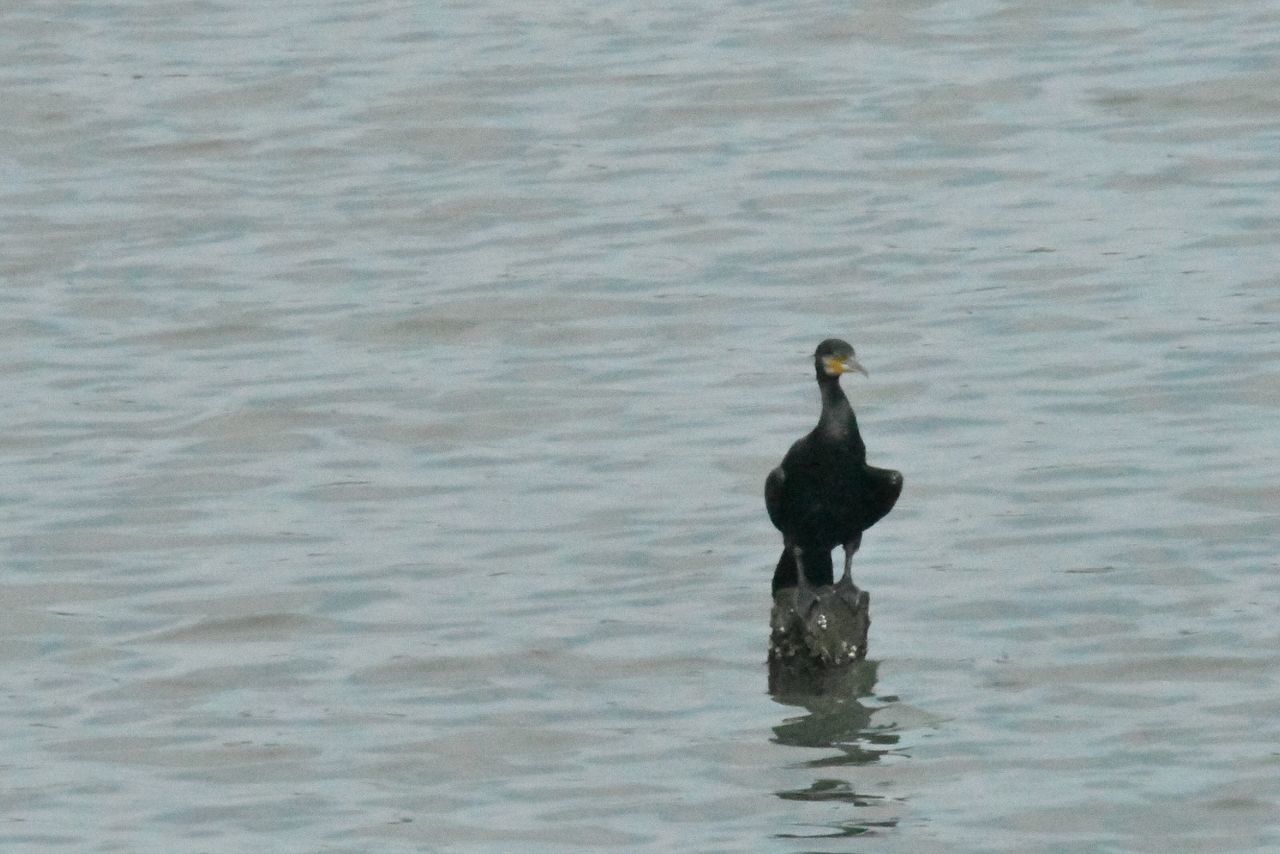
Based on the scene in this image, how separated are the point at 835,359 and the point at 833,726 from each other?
5.27ft

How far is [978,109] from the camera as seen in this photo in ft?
88.2

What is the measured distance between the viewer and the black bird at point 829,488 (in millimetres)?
12695

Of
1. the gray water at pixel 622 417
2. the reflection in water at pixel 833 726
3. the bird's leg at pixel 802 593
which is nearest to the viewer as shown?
the reflection in water at pixel 833 726

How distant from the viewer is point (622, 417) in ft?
62.6

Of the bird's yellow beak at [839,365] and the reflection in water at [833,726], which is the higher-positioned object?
the bird's yellow beak at [839,365]

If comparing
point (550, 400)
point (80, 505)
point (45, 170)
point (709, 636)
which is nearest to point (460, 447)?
point (550, 400)

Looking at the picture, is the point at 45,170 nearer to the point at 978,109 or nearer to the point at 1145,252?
the point at 978,109

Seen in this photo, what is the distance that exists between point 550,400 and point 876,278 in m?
3.61

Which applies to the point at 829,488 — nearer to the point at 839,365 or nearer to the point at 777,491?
the point at 777,491

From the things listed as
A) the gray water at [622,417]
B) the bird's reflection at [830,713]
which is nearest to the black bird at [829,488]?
the bird's reflection at [830,713]

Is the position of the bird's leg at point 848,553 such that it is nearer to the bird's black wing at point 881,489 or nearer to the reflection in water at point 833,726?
the bird's black wing at point 881,489

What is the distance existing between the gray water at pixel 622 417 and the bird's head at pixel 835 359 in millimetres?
1536

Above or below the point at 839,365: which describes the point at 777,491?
below

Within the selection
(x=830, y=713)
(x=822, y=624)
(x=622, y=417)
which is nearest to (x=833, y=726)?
(x=830, y=713)
